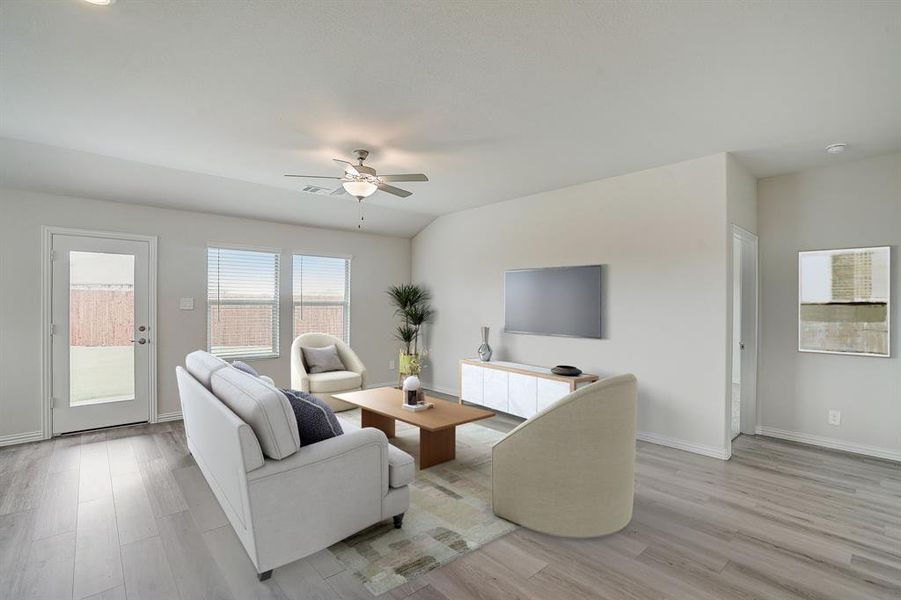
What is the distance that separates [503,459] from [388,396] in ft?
6.21

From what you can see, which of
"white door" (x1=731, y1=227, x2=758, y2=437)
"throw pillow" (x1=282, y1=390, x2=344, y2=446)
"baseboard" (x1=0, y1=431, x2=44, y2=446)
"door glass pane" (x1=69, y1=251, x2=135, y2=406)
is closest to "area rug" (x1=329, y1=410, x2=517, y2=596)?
"throw pillow" (x1=282, y1=390, x2=344, y2=446)

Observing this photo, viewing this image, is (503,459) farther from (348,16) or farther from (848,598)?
(348,16)

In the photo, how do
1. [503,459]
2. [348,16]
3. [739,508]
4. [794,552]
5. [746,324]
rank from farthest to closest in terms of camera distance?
[746,324], [739,508], [503,459], [794,552], [348,16]

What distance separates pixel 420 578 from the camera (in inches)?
83.4

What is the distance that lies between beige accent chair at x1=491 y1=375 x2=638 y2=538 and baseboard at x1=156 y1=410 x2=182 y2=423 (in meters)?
4.29

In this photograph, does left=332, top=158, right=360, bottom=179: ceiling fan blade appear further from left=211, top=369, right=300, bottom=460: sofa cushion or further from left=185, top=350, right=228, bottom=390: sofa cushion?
left=211, top=369, right=300, bottom=460: sofa cushion

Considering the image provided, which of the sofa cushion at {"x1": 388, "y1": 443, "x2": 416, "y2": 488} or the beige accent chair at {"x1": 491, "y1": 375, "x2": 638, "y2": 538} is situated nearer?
Result: the beige accent chair at {"x1": 491, "y1": 375, "x2": 638, "y2": 538}

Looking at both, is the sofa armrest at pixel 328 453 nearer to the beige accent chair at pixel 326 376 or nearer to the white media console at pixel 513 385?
the white media console at pixel 513 385

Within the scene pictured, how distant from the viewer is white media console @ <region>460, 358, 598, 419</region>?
4426mm

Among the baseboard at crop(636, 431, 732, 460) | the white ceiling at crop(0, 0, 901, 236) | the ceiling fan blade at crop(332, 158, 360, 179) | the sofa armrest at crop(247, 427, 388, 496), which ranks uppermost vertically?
the white ceiling at crop(0, 0, 901, 236)

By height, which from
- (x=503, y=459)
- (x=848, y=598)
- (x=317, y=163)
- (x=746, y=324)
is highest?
(x=317, y=163)

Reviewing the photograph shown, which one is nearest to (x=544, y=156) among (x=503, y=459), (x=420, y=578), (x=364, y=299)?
(x=503, y=459)

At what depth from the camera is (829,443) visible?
4.04 meters

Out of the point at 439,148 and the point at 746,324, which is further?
the point at 746,324
